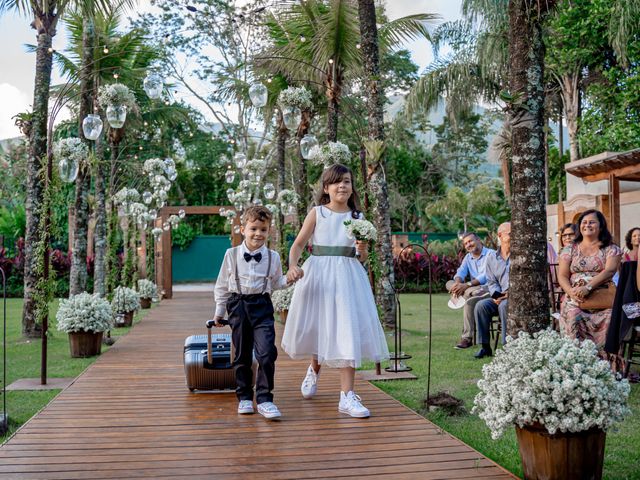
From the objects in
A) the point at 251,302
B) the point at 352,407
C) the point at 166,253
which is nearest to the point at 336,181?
the point at 251,302

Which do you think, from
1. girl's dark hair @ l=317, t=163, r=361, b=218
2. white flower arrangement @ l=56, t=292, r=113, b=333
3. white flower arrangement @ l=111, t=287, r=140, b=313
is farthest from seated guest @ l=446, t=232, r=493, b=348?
white flower arrangement @ l=111, t=287, r=140, b=313

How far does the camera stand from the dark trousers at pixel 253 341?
16.2 ft

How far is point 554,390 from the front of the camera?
3277 millimetres

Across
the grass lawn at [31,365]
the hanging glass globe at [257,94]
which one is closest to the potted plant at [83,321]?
the grass lawn at [31,365]

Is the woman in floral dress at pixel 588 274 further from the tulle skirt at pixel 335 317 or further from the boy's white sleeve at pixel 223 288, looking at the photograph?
the boy's white sleeve at pixel 223 288

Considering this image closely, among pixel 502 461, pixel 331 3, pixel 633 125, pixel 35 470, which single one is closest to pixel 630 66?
pixel 633 125

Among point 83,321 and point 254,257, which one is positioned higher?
point 254,257

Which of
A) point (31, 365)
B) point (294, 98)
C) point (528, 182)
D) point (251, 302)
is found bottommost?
point (31, 365)

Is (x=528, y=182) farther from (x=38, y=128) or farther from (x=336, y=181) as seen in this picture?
(x=38, y=128)

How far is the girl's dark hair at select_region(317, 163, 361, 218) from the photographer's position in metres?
5.12

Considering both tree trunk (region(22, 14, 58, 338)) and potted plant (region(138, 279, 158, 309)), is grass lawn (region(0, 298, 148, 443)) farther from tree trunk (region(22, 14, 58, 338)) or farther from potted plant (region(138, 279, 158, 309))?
potted plant (region(138, 279, 158, 309))

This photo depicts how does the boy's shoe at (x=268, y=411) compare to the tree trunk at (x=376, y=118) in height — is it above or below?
below

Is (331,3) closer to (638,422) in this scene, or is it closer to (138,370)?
(138,370)

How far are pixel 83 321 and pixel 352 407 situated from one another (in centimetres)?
466
